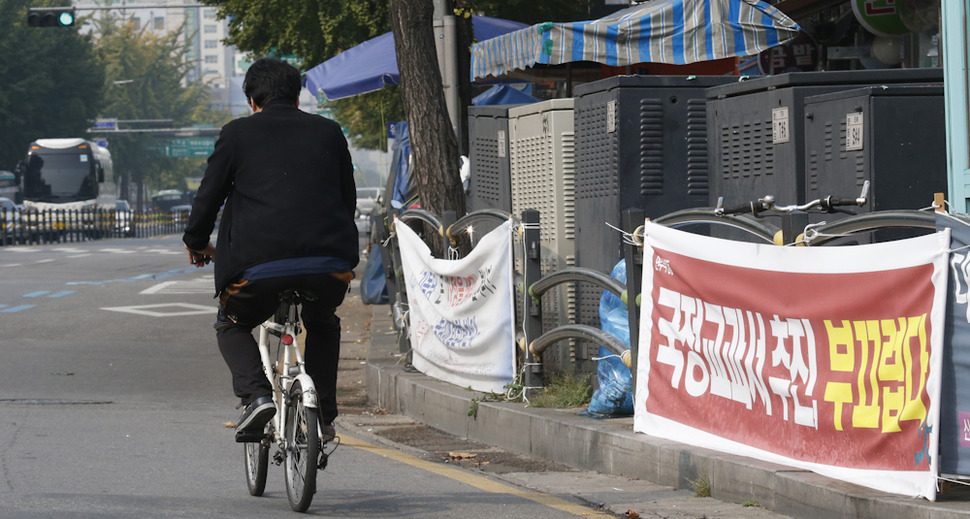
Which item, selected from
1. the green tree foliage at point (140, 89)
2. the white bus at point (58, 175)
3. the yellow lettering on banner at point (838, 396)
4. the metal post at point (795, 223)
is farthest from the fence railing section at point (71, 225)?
the yellow lettering on banner at point (838, 396)

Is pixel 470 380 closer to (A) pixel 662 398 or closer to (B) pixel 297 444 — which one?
(A) pixel 662 398

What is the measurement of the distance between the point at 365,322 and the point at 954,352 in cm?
1121

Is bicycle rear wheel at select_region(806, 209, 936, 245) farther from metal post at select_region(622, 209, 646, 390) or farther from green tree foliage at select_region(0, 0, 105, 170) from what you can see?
green tree foliage at select_region(0, 0, 105, 170)

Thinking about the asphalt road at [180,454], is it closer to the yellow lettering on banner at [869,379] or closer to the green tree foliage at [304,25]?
the yellow lettering on banner at [869,379]

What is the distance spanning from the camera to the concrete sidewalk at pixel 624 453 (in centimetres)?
482

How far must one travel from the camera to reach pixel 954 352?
4562mm

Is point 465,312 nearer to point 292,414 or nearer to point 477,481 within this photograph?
point 477,481

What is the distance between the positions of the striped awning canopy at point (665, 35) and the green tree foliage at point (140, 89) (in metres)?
81.8

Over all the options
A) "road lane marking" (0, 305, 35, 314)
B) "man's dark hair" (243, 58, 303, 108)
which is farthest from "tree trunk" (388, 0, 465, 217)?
"road lane marking" (0, 305, 35, 314)

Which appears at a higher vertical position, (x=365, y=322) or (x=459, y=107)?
(x=459, y=107)

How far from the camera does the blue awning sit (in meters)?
15.4

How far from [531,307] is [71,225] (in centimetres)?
4512

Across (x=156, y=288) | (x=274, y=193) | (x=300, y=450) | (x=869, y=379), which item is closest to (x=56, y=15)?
(x=156, y=288)

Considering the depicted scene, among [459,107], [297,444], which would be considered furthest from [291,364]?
[459,107]
